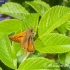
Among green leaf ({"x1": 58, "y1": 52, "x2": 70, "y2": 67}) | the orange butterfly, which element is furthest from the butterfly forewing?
green leaf ({"x1": 58, "y1": 52, "x2": 70, "y2": 67})

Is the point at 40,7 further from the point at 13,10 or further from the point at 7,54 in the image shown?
the point at 7,54

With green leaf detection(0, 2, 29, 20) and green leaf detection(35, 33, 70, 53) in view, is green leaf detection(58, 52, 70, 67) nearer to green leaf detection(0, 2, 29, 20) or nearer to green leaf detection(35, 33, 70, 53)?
green leaf detection(35, 33, 70, 53)

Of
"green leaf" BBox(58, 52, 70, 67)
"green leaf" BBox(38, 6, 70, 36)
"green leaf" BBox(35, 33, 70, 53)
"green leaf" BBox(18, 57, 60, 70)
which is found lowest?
"green leaf" BBox(58, 52, 70, 67)

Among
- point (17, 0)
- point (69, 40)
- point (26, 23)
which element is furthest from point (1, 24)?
point (17, 0)

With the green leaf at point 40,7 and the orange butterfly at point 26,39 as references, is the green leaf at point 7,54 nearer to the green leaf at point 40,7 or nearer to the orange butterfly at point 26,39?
the orange butterfly at point 26,39

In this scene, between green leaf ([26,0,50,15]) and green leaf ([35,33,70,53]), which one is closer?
green leaf ([35,33,70,53])

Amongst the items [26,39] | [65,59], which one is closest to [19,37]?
[26,39]

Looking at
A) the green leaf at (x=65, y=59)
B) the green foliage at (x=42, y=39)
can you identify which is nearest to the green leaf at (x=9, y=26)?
the green foliage at (x=42, y=39)
